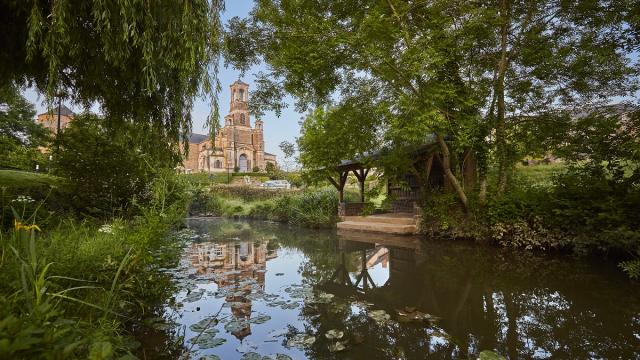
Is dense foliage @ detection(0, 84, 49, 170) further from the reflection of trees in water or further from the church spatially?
the church

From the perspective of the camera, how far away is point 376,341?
3074 mm

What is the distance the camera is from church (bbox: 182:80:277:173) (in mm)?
52375

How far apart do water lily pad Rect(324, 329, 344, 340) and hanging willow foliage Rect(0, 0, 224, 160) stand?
2688mm

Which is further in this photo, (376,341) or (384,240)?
(384,240)

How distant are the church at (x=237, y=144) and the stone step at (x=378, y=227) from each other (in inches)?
1598

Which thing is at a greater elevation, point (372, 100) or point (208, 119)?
point (372, 100)

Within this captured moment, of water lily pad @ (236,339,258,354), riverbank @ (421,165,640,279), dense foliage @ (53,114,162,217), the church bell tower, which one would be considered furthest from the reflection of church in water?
the church bell tower

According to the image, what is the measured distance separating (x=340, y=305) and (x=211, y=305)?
5.39 feet

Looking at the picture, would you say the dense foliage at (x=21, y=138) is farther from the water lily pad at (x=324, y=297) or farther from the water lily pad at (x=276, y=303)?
the water lily pad at (x=324, y=297)

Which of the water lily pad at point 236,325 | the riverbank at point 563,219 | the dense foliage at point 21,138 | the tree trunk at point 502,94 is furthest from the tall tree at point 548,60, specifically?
the dense foliage at point 21,138

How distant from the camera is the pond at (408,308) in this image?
293 cm

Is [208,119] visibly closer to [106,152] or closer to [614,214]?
[106,152]

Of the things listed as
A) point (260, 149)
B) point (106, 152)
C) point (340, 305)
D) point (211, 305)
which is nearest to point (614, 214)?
point (340, 305)

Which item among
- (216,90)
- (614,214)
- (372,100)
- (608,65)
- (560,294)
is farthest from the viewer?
(372,100)
